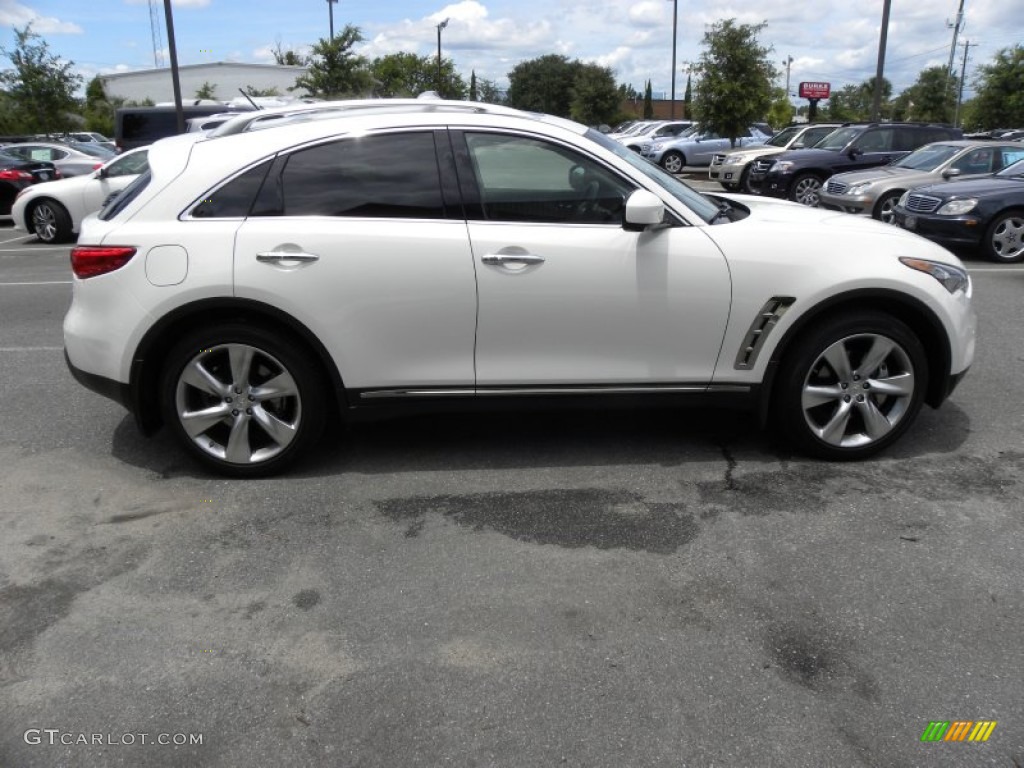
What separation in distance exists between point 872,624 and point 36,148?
1936 cm

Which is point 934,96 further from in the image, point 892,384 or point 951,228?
point 892,384

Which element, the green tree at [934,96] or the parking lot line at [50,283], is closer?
the parking lot line at [50,283]

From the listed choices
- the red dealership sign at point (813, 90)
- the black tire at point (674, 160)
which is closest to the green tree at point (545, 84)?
the red dealership sign at point (813, 90)

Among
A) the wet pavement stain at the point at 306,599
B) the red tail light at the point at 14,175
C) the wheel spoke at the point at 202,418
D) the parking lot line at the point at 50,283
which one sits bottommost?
the wet pavement stain at the point at 306,599

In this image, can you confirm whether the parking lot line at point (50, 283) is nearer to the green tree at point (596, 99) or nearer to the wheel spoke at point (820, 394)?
the wheel spoke at point (820, 394)

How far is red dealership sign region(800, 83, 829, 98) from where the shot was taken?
112 ft

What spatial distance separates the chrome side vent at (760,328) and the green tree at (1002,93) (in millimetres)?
36534

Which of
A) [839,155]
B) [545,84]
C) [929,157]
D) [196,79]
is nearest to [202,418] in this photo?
[929,157]

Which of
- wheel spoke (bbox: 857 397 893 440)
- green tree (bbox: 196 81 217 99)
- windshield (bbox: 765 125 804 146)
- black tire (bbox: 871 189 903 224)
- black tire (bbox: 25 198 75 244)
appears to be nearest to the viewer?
wheel spoke (bbox: 857 397 893 440)

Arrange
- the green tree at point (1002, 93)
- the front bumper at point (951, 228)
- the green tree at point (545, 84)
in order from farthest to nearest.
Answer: the green tree at point (545, 84) → the green tree at point (1002, 93) → the front bumper at point (951, 228)

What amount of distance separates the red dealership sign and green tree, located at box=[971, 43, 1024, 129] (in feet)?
21.7

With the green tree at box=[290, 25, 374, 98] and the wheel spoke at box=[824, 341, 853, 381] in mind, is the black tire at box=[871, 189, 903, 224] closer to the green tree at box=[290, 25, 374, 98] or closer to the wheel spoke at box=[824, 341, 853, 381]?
the wheel spoke at box=[824, 341, 853, 381]

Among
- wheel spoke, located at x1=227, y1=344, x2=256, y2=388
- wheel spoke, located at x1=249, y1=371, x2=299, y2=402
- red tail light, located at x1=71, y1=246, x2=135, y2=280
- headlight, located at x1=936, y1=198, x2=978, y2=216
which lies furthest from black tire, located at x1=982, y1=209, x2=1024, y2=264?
red tail light, located at x1=71, y1=246, x2=135, y2=280

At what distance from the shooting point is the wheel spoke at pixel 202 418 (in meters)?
3.97
